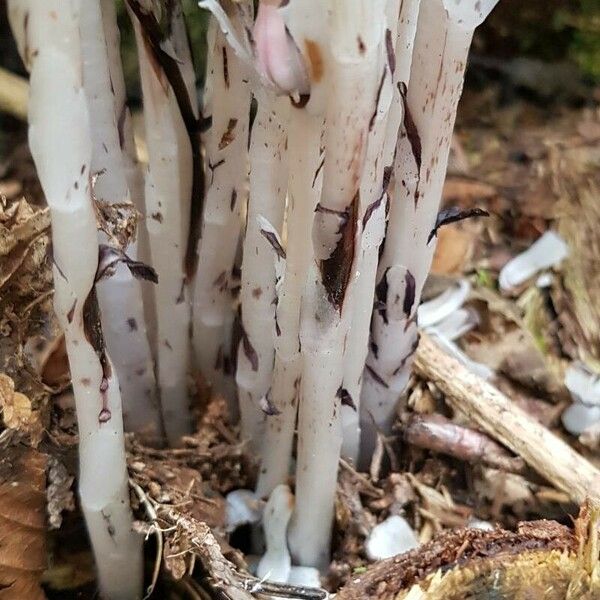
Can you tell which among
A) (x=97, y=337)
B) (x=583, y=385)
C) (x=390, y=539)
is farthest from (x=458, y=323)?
(x=97, y=337)

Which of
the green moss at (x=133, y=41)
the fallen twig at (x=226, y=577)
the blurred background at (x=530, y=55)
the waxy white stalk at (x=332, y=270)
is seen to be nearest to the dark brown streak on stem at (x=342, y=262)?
the waxy white stalk at (x=332, y=270)

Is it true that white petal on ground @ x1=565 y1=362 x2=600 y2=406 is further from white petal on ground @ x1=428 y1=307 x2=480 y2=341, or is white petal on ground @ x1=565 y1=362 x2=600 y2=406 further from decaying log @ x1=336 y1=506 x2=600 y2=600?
decaying log @ x1=336 y1=506 x2=600 y2=600

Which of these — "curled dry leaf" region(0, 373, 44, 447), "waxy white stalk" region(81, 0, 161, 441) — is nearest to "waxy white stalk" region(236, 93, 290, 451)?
"waxy white stalk" region(81, 0, 161, 441)

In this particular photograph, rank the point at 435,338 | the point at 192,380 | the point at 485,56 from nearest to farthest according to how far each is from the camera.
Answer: the point at 192,380 < the point at 435,338 < the point at 485,56

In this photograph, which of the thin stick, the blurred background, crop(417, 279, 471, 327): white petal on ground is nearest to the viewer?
the thin stick

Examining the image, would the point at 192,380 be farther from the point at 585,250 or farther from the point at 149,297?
the point at 585,250

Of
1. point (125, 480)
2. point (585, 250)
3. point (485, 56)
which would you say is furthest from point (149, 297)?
point (485, 56)

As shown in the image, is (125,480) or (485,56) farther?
(485,56)

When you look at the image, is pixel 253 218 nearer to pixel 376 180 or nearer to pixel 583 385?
pixel 376 180
